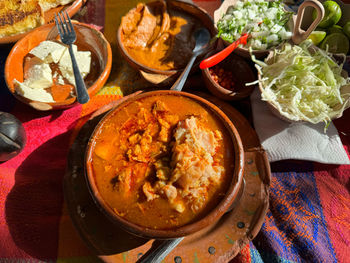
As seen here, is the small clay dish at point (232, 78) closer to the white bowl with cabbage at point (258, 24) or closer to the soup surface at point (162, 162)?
the white bowl with cabbage at point (258, 24)

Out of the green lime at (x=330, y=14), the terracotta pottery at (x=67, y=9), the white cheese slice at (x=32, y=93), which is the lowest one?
the white cheese slice at (x=32, y=93)

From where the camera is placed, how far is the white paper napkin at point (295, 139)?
6.33 feet

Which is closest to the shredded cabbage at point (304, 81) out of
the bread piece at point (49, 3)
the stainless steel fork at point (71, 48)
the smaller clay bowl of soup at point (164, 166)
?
the smaller clay bowl of soup at point (164, 166)

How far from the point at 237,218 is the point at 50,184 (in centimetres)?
142

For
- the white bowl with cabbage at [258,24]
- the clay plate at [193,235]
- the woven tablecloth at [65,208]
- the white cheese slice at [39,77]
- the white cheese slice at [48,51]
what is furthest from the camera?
the white bowl with cabbage at [258,24]

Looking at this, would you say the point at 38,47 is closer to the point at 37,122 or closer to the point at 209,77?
the point at 37,122

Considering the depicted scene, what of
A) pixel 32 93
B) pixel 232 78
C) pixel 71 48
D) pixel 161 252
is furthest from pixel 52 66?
pixel 161 252

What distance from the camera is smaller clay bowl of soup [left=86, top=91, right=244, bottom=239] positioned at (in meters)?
1.42

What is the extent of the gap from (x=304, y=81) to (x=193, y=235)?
165 centimetres

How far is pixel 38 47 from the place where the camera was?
2.21m

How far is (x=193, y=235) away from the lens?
167 centimetres

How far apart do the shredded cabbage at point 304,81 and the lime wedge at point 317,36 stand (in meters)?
0.08

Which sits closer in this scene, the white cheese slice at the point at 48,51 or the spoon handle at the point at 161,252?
the spoon handle at the point at 161,252

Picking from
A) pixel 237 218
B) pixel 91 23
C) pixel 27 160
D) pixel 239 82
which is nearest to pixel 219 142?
pixel 237 218
